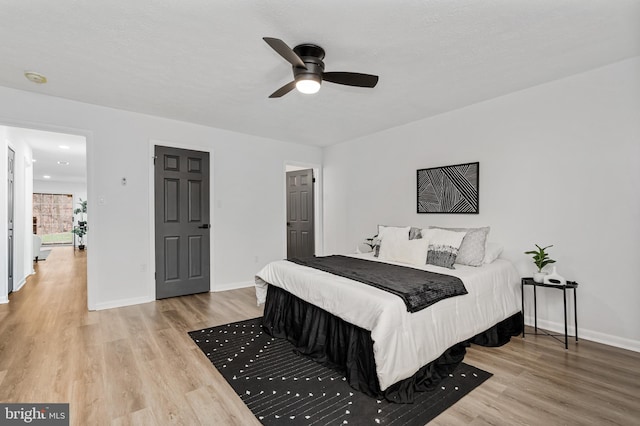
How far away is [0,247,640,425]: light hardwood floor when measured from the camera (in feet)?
5.65

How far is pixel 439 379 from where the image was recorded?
6.77 ft

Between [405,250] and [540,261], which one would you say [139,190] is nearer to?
[405,250]

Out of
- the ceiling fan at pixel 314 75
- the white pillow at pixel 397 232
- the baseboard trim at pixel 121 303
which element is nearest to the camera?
the ceiling fan at pixel 314 75

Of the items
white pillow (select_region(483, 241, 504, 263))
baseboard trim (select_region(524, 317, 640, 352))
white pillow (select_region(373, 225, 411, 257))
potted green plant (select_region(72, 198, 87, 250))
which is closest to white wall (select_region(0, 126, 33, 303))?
potted green plant (select_region(72, 198, 87, 250))

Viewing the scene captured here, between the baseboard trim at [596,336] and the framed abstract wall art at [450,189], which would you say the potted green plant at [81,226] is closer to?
the framed abstract wall art at [450,189]

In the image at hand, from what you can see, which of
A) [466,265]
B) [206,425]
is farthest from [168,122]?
[466,265]

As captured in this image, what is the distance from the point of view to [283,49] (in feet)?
6.03

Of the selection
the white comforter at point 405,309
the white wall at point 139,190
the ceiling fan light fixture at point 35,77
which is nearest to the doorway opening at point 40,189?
the white wall at point 139,190

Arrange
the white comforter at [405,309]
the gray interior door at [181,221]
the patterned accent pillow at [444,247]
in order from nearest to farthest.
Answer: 1. the white comforter at [405,309]
2. the patterned accent pillow at [444,247]
3. the gray interior door at [181,221]

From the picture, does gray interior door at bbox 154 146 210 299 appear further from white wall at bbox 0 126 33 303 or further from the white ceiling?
white wall at bbox 0 126 33 303

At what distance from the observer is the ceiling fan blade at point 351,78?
219cm

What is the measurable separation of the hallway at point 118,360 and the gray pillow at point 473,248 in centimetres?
232

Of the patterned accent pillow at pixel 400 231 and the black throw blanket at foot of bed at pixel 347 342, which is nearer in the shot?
the black throw blanket at foot of bed at pixel 347 342

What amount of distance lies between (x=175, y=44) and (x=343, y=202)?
366 centimetres
